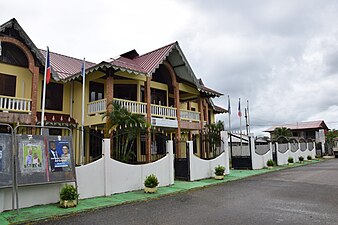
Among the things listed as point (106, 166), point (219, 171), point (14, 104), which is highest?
point (14, 104)

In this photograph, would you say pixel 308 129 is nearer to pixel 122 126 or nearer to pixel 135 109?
pixel 135 109

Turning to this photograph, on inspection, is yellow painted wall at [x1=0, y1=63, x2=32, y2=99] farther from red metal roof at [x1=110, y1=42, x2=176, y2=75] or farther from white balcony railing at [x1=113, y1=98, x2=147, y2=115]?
white balcony railing at [x1=113, y1=98, x2=147, y2=115]

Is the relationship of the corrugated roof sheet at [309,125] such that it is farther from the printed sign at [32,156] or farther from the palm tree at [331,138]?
the printed sign at [32,156]

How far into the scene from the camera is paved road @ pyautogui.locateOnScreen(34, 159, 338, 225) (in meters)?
6.53

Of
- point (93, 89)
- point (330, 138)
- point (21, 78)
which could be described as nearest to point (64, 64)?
point (93, 89)

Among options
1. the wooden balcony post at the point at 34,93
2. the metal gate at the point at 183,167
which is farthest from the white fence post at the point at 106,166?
the wooden balcony post at the point at 34,93

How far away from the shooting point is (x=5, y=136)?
23.5ft

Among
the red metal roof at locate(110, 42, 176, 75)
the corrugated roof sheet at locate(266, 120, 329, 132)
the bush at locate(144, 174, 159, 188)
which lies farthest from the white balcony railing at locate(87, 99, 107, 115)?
the corrugated roof sheet at locate(266, 120, 329, 132)

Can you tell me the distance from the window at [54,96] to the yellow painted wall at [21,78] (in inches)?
42.9

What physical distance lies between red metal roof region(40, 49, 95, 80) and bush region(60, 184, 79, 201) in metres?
9.24

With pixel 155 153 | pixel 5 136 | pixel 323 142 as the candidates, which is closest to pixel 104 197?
pixel 5 136

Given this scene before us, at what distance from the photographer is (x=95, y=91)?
17.5m

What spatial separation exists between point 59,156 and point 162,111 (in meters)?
9.96

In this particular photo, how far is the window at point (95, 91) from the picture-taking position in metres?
17.2
